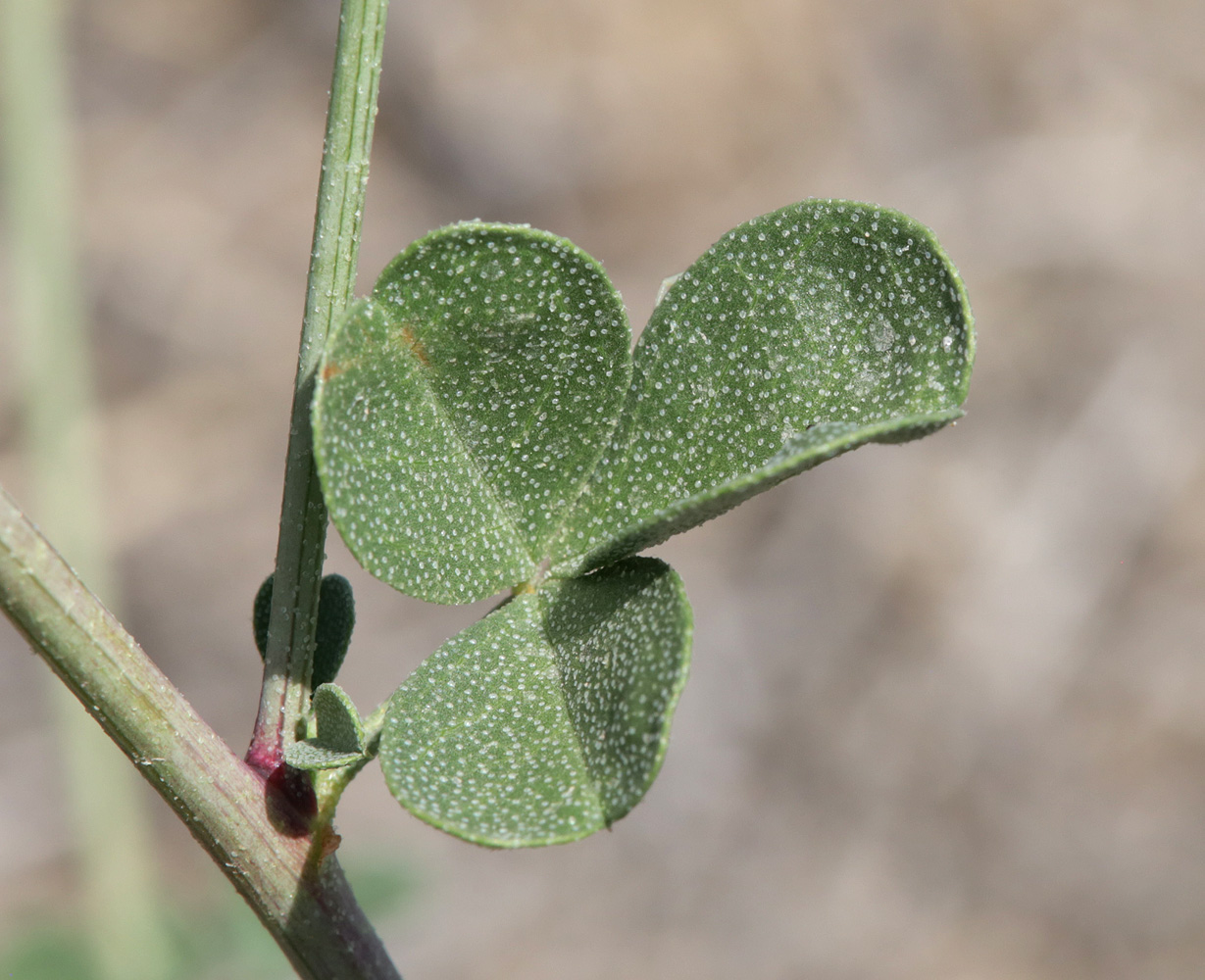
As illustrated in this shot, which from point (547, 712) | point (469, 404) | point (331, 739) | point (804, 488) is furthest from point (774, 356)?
point (804, 488)

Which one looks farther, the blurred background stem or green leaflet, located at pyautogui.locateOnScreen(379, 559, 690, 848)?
the blurred background stem

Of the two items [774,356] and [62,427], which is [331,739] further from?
[62,427]

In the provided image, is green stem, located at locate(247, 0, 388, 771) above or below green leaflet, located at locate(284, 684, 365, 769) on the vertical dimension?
above

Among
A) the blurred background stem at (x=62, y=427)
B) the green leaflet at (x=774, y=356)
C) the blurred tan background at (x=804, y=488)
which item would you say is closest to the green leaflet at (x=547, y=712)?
the green leaflet at (x=774, y=356)

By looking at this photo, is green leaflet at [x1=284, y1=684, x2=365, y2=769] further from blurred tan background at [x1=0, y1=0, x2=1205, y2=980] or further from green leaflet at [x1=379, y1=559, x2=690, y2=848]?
blurred tan background at [x1=0, y1=0, x2=1205, y2=980]

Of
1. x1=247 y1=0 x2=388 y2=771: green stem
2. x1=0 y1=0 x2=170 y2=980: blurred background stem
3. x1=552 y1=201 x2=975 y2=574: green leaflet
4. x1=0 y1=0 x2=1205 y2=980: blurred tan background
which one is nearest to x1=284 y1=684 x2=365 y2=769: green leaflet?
x1=247 y1=0 x2=388 y2=771: green stem

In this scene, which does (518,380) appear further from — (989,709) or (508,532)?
(989,709)
